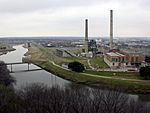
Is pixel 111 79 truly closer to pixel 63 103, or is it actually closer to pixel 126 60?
pixel 126 60

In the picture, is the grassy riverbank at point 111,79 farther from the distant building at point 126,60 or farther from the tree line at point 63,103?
the tree line at point 63,103

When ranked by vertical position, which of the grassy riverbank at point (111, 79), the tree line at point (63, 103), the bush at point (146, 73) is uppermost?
the tree line at point (63, 103)

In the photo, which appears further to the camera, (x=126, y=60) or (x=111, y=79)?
(x=126, y=60)

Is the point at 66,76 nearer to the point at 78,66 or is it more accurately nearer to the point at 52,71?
the point at 78,66

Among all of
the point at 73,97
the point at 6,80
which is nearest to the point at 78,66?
the point at 6,80

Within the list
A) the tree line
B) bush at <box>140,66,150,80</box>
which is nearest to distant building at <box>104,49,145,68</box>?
bush at <box>140,66,150,80</box>

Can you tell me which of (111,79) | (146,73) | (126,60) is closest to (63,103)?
(111,79)

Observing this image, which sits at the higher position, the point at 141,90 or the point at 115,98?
the point at 115,98

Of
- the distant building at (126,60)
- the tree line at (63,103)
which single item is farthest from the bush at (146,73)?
the tree line at (63,103)

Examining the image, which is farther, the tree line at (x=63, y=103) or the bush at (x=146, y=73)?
the bush at (x=146, y=73)

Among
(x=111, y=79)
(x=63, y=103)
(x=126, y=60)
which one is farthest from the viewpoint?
(x=126, y=60)

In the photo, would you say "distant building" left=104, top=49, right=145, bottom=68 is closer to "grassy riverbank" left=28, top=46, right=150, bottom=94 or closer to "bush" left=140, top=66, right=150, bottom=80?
"grassy riverbank" left=28, top=46, right=150, bottom=94
